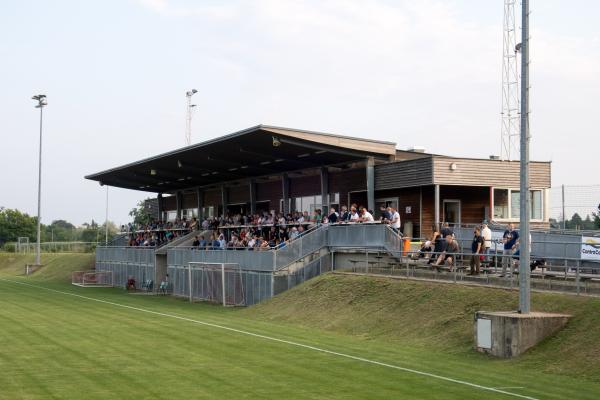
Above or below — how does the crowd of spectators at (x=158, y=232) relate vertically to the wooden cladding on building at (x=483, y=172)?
below

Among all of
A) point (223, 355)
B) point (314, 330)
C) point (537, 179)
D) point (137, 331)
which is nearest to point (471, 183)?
point (537, 179)

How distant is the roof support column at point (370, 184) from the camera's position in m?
36.7

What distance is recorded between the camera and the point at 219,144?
4197 cm

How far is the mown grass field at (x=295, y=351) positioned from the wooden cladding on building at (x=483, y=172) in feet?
21.5

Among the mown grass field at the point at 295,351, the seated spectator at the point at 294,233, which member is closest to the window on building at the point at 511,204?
the seated spectator at the point at 294,233

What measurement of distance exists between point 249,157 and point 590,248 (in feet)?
75.5

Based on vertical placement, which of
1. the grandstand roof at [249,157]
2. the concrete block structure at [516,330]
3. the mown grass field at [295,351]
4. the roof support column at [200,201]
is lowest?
the mown grass field at [295,351]

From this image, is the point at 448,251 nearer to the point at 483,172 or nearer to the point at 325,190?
the point at 483,172

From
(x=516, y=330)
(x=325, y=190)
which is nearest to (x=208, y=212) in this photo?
(x=325, y=190)

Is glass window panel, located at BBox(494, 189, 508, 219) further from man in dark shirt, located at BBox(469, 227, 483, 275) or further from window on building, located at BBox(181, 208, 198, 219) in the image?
window on building, located at BBox(181, 208, 198, 219)

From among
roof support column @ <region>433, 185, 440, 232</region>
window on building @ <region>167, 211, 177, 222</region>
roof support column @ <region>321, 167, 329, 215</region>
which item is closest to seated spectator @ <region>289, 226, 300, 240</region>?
roof support column @ <region>321, 167, 329, 215</region>

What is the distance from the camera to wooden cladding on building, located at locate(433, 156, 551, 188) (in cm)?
3325

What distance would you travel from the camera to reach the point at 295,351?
19.6 metres

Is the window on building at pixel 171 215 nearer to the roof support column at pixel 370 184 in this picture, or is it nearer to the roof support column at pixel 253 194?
the roof support column at pixel 253 194
